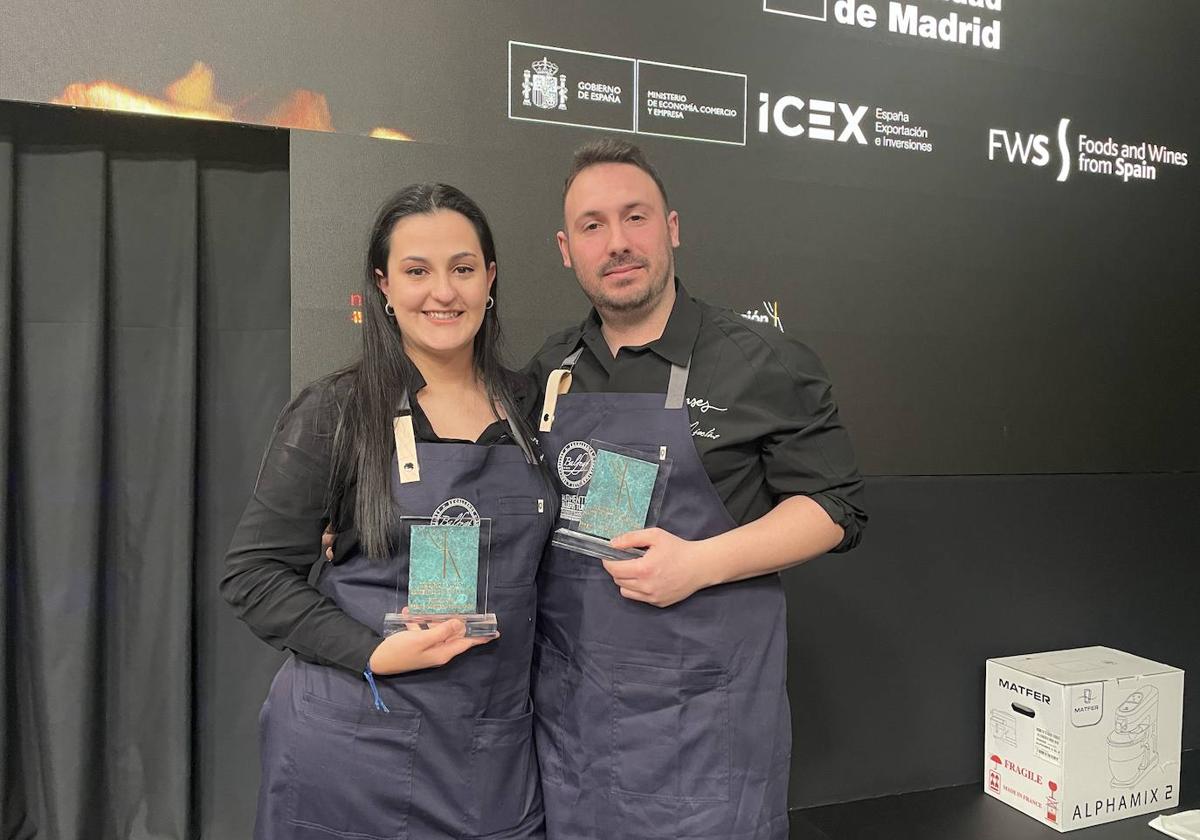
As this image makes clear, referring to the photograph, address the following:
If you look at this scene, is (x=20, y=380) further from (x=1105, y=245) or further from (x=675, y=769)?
(x=1105, y=245)

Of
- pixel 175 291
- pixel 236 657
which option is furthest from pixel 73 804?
pixel 175 291

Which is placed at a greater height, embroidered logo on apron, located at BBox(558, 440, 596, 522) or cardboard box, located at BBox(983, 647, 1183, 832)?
embroidered logo on apron, located at BBox(558, 440, 596, 522)

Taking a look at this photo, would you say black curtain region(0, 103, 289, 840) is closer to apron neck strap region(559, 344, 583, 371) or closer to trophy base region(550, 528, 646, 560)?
apron neck strap region(559, 344, 583, 371)

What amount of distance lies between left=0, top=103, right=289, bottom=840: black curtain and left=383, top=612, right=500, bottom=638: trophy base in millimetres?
1137

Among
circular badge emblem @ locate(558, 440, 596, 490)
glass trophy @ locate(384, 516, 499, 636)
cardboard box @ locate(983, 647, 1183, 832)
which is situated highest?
circular badge emblem @ locate(558, 440, 596, 490)

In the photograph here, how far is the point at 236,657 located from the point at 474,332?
1364mm

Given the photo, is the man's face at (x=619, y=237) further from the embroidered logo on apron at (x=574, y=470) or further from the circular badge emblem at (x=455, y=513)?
the circular badge emblem at (x=455, y=513)

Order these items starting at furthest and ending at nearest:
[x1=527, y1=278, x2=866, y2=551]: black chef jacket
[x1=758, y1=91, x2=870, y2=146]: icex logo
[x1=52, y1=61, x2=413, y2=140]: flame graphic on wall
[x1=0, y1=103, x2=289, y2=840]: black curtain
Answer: [x1=758, y1=91, x2=870, y2=146]: icex logo, [x1=0, y1=103, x2=289, y2=840]: black curtain, [x1=52, y1=61, x2=413, y2=140]: flame graphic on wall, [x1=527, y1=278, x2=866, y2=551]: black chef jacket

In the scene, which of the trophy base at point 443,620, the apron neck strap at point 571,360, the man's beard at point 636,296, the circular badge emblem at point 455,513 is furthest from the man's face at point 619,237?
the trophy base at point 443,620

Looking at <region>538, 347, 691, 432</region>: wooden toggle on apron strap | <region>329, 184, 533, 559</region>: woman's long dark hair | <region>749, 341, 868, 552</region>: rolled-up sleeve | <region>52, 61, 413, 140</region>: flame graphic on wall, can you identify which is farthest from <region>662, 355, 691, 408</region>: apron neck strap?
<region>52, 61, 413, 140</region>: flame graphic on wall

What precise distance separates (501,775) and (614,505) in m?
0.47

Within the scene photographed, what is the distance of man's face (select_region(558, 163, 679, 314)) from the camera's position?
1.63 m

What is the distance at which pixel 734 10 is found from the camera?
2.46m

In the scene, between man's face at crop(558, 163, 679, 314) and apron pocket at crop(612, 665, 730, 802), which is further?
man's face at crop(558, 163, 679, 314)
